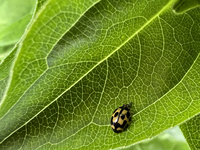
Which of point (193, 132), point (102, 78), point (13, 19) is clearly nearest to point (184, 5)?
point (102, 78)

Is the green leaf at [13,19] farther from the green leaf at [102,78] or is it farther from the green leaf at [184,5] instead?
the green leaf at [184,5]

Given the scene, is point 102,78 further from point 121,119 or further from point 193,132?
point 193,132

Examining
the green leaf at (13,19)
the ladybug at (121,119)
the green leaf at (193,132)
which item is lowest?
the green leaf at (193,132)

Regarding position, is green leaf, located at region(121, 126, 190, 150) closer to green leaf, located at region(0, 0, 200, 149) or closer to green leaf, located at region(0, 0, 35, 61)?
green leaf, located at region(0, 0, 200, 149)

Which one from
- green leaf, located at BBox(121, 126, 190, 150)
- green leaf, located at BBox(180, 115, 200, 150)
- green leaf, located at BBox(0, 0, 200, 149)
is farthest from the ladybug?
green leaf, located at BBox(121, 126, 190, 150)

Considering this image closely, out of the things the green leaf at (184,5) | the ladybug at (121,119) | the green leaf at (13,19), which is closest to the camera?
the green leaf at (184,5)

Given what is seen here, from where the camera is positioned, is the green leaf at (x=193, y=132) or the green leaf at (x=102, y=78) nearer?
the green leaf at (x=102, y=78)

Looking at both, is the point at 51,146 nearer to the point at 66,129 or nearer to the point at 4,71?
the point at 66,129

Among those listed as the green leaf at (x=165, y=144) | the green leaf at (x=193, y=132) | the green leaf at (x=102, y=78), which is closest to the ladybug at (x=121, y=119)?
the green leaf at (x=102, y=78)
